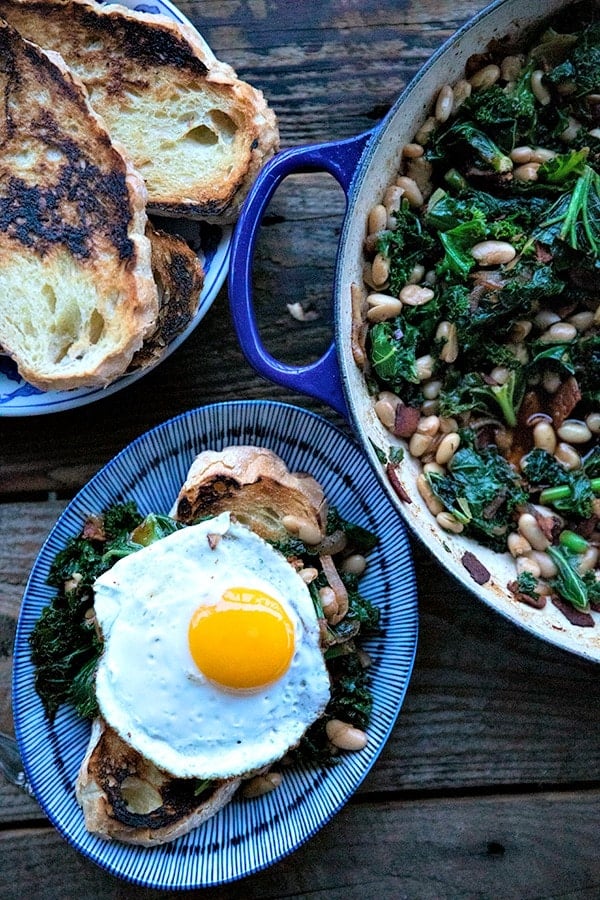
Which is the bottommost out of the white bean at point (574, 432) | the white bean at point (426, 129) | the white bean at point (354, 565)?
the white bean at point (354, 565)

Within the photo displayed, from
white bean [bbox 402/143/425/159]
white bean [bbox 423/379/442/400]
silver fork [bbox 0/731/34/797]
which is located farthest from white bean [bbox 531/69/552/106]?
silver fork [bbox 0/731/34/797]

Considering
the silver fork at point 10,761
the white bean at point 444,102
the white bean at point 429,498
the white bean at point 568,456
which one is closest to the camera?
the white bean at point 444,102

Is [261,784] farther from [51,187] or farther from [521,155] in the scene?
[521,155]

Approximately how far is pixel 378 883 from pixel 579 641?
1.30 m

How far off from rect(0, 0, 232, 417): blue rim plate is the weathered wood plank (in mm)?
1673

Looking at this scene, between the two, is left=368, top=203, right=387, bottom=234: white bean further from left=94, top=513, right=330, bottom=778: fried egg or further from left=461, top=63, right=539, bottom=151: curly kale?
left=94, top=513, right=330, bottom=778: fried egg

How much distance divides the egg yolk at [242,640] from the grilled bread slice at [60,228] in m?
0.90

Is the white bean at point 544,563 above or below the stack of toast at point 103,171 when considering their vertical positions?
below

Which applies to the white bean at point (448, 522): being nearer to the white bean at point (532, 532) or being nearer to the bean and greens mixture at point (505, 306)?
the bean and greens mixture at point (505, 306)

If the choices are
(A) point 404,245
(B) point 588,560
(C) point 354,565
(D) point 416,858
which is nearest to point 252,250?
(A) point 404,245

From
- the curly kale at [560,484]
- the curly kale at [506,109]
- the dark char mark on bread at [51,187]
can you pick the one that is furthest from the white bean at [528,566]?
the dark char mark on bread at [51,187]

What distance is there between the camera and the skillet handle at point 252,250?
2.38 m

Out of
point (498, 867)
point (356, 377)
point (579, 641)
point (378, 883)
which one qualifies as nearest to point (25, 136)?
point (356, 377)

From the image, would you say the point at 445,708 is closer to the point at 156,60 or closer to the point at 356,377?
the point at 356,377
